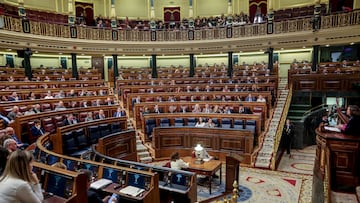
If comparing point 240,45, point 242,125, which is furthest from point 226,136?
point 240,45

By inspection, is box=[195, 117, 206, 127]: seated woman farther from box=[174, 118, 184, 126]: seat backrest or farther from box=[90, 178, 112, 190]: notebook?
box=[90, 178, 112, 190]: notebook

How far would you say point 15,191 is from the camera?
1.71 meters

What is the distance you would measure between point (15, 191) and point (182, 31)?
13.1 metres

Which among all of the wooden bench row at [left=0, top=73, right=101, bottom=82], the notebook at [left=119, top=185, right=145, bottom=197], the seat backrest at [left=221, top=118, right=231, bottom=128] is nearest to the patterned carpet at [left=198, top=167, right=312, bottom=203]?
the seat backrest at [left=221, top=118, right=231, bottom=128]

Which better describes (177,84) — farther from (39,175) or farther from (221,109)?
(39,175)

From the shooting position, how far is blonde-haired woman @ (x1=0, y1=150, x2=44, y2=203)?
171 cm

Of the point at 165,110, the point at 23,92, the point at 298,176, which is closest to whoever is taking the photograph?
the point at 298,176

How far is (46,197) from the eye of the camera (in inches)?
103

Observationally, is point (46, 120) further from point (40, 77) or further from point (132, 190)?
point (40, 77)

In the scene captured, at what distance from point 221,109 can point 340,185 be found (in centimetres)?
511

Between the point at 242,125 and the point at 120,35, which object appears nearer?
the point at 242,125

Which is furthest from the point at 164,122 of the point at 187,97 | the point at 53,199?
the point at 53,199

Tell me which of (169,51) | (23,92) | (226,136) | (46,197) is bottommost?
(226,136)

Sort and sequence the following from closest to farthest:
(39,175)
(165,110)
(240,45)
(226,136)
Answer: (39,175) → (226,136) → (165,110) → (240,45)
